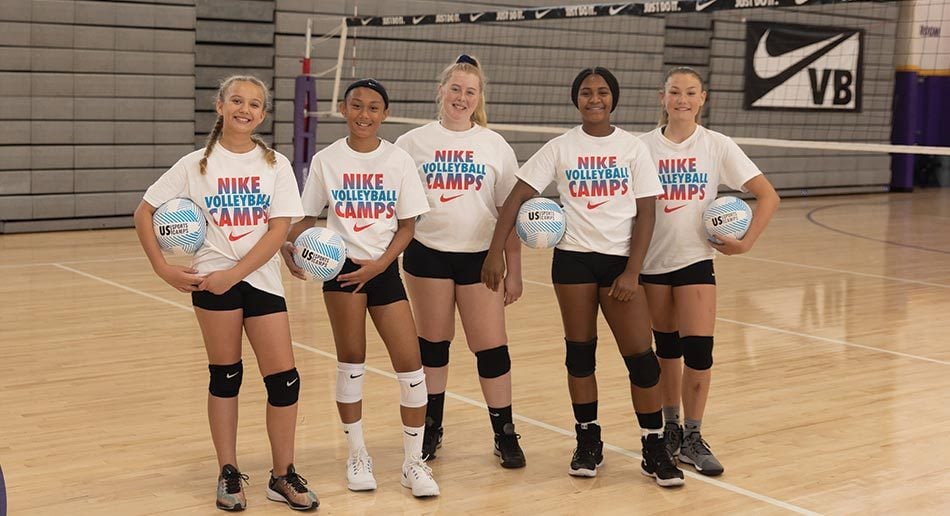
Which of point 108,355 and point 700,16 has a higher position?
point 700,16

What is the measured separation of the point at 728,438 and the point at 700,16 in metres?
10.4

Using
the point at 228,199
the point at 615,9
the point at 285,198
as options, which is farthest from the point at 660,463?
the point at 615,9

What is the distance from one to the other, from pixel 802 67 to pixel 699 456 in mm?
11356

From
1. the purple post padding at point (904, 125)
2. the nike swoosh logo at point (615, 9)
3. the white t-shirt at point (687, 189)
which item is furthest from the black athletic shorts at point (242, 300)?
the purple post padding at point (904, 125)

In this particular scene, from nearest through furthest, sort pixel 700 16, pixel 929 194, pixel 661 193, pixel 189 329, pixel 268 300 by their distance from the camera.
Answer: pixel 268 300, pixel 661 193, pixel 189 329, pixel 700 16, pixel 929 194

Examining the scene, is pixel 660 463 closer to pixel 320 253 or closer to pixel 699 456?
pixel 699 456

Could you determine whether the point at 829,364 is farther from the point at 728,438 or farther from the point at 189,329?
the point at 189,329

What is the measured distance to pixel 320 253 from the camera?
332 centimetres

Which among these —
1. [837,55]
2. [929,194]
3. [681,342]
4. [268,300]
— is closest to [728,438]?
[681,342]

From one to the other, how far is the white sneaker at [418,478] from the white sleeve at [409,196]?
795mm

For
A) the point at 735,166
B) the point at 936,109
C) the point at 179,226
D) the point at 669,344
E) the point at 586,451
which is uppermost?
the point at 936,109

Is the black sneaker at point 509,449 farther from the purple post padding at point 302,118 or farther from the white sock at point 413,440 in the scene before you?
the purple post padding at point 302,118

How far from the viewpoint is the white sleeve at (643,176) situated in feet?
11.9

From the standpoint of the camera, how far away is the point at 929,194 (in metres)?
15.5
